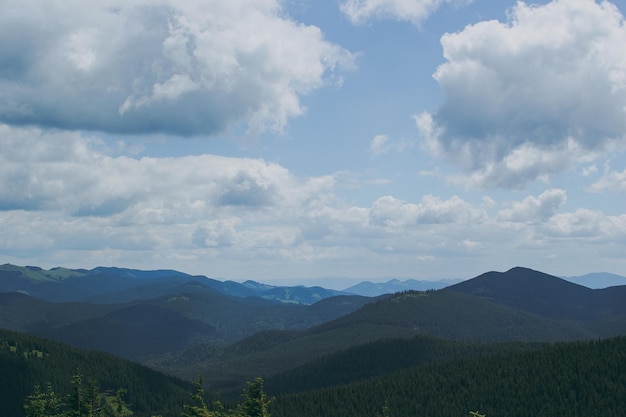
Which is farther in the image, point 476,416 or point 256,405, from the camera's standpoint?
point 256,405

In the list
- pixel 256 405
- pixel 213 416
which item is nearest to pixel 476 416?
pixel 256 405

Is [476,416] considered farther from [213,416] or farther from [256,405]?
[213,416]

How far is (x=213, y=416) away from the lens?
59344mm

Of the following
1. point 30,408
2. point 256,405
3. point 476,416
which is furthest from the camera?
point 30,408

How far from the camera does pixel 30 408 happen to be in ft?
252

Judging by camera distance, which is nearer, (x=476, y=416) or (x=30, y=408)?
(x=476, y=416)

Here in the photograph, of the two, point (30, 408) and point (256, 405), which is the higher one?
point (256, 405)

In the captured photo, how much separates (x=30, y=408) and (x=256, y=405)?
35.8 metres

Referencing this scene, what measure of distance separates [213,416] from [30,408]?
31.6m

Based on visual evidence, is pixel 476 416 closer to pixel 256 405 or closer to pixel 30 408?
pixel 256 405

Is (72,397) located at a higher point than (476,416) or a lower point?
lower

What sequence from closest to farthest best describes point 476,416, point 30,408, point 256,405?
point 476,416, point 256,405, point 30,408

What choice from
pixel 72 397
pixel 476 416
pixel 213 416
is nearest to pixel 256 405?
pixel 213 416

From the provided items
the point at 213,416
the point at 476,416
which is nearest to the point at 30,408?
the point at 213,416
